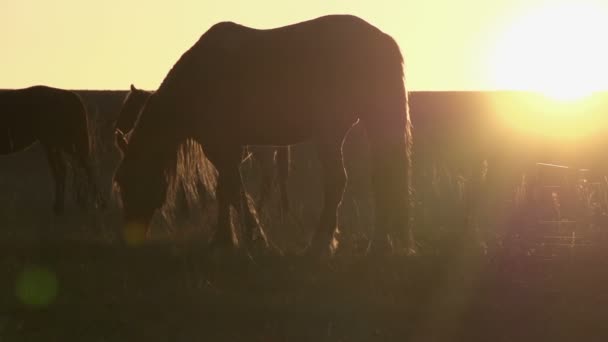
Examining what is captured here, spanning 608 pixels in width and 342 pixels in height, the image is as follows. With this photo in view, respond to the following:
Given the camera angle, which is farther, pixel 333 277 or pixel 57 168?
pixel 57 168

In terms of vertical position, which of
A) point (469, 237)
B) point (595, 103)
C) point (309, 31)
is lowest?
point (595, 103)

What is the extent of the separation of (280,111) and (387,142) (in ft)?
3.73

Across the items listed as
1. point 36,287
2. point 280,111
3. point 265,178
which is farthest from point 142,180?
point 265,178

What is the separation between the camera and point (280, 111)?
30.0 feet

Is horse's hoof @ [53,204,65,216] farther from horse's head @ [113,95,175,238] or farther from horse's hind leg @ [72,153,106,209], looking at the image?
horse's head @ [113,95,175,238]

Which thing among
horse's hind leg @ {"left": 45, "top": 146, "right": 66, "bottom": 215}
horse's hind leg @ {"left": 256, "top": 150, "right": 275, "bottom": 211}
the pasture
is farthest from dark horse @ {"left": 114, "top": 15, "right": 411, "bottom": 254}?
horse's hind leg @ {"left": 45, "top": 146, "right": 66, "bottom": 215}

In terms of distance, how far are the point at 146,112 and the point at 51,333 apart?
418 cm

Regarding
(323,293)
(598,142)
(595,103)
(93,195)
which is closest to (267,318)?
(323,293)

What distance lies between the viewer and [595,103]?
51.8 meters

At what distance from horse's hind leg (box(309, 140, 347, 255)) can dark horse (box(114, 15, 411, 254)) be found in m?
0.01

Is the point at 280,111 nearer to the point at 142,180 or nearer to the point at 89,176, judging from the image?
the point at 142,180

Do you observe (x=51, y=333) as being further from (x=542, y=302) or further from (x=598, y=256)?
(x=598, y=256)

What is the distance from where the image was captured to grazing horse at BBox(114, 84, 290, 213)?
1223cm

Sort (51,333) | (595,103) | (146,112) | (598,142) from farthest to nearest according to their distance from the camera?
(595,103) → (598,142) → (146,112) → (51,333)
